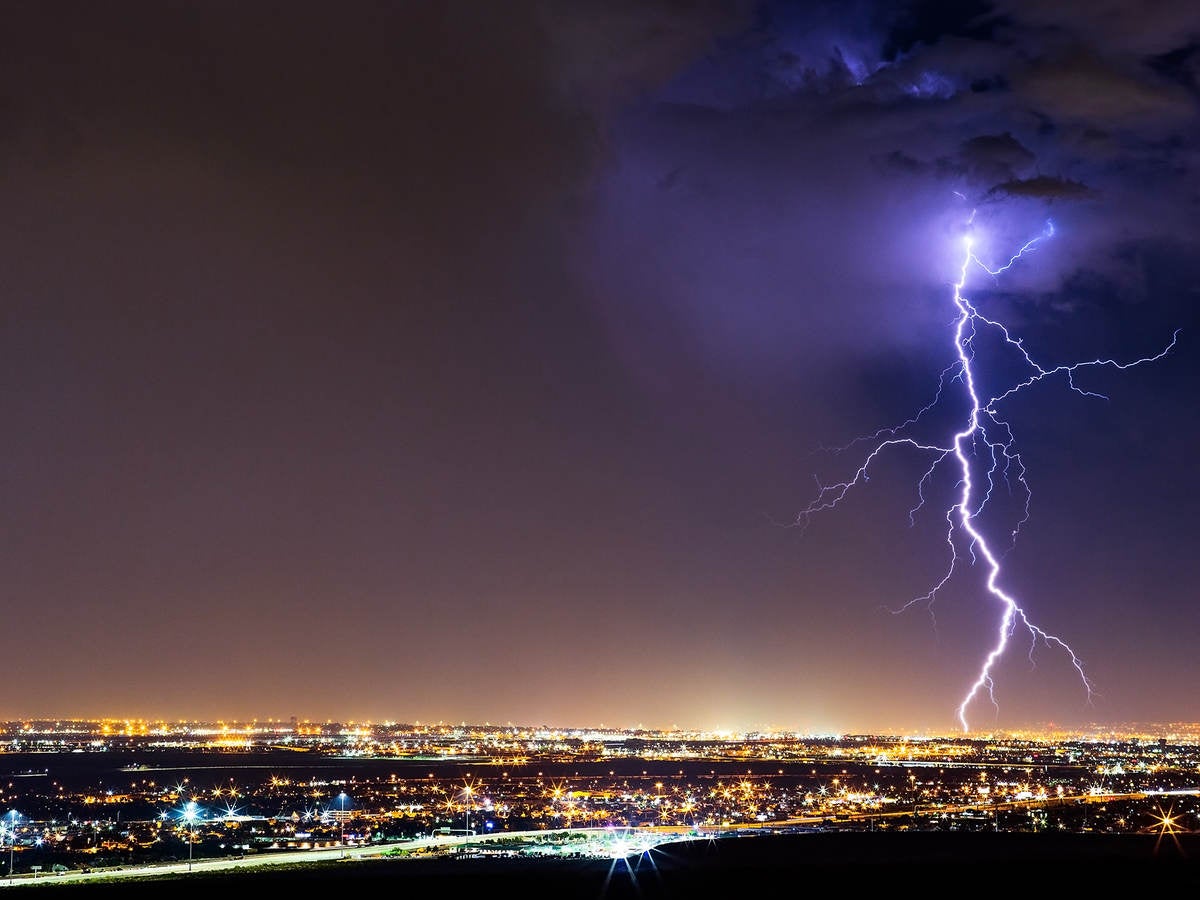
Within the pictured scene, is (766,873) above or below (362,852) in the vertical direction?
above

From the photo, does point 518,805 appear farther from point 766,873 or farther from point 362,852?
point 766,873

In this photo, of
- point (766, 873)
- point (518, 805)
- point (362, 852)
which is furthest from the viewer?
point (518, 805)

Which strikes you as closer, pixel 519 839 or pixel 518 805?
pixel 519 839

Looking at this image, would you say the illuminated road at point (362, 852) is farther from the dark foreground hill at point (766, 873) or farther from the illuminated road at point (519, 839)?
the dark foreground hill at point (766, 873)

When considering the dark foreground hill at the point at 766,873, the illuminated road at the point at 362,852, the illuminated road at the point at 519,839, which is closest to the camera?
Result: the dark foreground hill at the point at 766,873

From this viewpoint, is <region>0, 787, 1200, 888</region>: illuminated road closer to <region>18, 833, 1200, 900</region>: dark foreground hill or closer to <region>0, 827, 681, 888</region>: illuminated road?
<region>0, 827, 681, 888</region>: illuminated road

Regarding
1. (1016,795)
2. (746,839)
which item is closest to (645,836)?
(746,839)

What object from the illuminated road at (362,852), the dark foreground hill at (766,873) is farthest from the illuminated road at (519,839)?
the dark foreground hill at (766,873)

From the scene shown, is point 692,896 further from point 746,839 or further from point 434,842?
point 434,842

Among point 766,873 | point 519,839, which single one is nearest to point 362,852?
point 519,839
